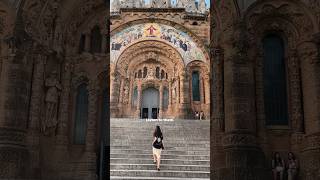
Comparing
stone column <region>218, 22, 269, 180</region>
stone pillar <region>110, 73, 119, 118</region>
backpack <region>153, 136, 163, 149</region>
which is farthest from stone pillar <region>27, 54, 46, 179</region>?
stone pillar <region>110, 73, 119, 118</region>

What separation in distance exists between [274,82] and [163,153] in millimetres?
3164

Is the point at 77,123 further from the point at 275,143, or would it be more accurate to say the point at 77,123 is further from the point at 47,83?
the point at 275,143

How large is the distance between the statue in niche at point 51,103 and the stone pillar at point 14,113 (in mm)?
579

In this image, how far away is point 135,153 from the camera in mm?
10398

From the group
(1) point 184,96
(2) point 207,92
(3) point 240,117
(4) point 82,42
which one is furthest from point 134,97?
(3) point 240,117

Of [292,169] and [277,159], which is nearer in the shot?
[292,169]

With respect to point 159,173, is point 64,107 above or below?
above

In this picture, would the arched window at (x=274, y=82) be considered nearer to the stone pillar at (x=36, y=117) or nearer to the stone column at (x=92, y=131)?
the stone column at (x=92, y=131)

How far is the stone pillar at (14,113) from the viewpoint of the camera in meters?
9.16

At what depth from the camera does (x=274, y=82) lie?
1047 cm

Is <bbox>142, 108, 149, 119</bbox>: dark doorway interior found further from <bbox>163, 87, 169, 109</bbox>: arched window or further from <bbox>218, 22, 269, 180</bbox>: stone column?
<bbox>218, 22, 269, 180</bbox>: stone column

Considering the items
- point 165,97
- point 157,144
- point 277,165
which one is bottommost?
point 277,165

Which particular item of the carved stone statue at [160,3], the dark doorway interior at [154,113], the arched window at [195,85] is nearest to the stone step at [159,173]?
the arched window at [195,85]

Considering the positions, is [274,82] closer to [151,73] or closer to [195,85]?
[195,85]
